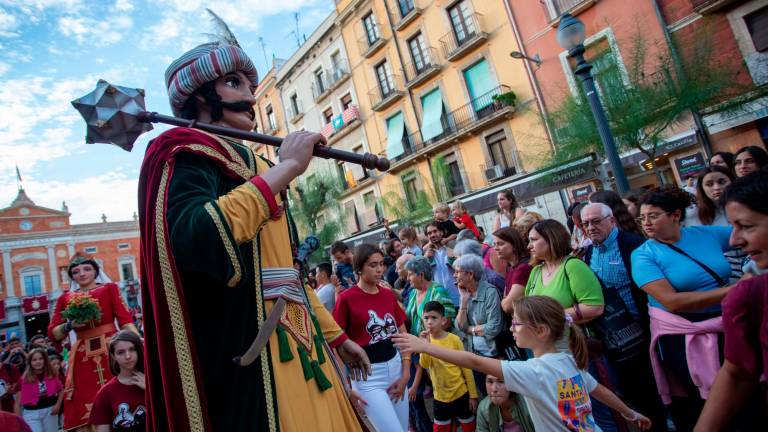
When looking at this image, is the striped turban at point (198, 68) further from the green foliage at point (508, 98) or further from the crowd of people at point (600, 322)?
the green foliage at point (508, 98)

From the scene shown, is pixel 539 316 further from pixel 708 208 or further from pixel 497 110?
pixel 497 110

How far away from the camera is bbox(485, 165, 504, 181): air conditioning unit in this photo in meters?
18.5

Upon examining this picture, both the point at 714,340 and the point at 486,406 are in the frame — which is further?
the point at 486,406

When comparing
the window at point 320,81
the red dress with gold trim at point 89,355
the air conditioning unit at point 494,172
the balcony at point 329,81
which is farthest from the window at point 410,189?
the red dress with gold trim at point 89,355

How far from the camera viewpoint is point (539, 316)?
2568mm

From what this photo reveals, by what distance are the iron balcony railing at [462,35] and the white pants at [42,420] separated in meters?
18.0

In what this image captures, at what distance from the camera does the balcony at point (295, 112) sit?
28609 mm

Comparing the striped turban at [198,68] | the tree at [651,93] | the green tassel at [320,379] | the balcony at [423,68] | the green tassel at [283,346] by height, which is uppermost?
the balcony at [423,68]

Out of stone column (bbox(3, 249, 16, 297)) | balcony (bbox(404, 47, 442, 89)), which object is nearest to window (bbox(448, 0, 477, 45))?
balcony (bbox(404, 47, 442, 89))

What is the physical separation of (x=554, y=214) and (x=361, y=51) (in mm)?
13869

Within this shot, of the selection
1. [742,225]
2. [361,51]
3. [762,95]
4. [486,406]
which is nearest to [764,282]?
[742,225]

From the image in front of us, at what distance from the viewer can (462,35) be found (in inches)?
768

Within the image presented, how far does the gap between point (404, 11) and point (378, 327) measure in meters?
21.1

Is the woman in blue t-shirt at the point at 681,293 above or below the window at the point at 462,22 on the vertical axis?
below
